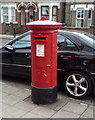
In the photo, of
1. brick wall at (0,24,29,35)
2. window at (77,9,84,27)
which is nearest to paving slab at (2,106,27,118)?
brick wall at (0,24,29,35)

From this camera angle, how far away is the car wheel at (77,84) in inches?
171

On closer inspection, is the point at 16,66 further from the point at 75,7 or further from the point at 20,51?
the point at 75,7

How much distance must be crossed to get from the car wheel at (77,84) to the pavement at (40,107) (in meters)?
0.15

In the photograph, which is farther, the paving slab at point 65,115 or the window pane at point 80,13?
the window pane at point 80,13

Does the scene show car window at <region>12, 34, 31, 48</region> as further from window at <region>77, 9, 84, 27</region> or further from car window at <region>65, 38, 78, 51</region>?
window at <region>77, 9, 84, 27</region>

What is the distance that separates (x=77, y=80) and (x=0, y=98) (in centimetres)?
173

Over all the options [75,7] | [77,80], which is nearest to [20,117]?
[77,80]

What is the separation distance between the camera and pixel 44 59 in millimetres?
3988

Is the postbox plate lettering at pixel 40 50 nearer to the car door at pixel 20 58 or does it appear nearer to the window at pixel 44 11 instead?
the car door at pixel 20 58

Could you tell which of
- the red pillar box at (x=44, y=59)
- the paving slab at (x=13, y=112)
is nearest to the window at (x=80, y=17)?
the red pillar box at (x=44, y=59)

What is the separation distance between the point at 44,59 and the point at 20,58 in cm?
139

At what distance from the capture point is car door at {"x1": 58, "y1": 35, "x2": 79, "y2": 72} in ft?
14.7

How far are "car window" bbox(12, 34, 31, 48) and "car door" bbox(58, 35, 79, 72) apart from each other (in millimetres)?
955

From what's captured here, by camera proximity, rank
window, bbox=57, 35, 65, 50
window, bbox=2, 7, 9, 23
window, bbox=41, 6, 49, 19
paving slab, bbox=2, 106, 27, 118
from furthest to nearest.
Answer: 1. window, bbox=2, 7, 9, 23
2. window, bbox=41, 6, 49, 19
3. window, bbox=57, 35, 65, 50
4. paving slab, bbox=2, 106, 27, 118
